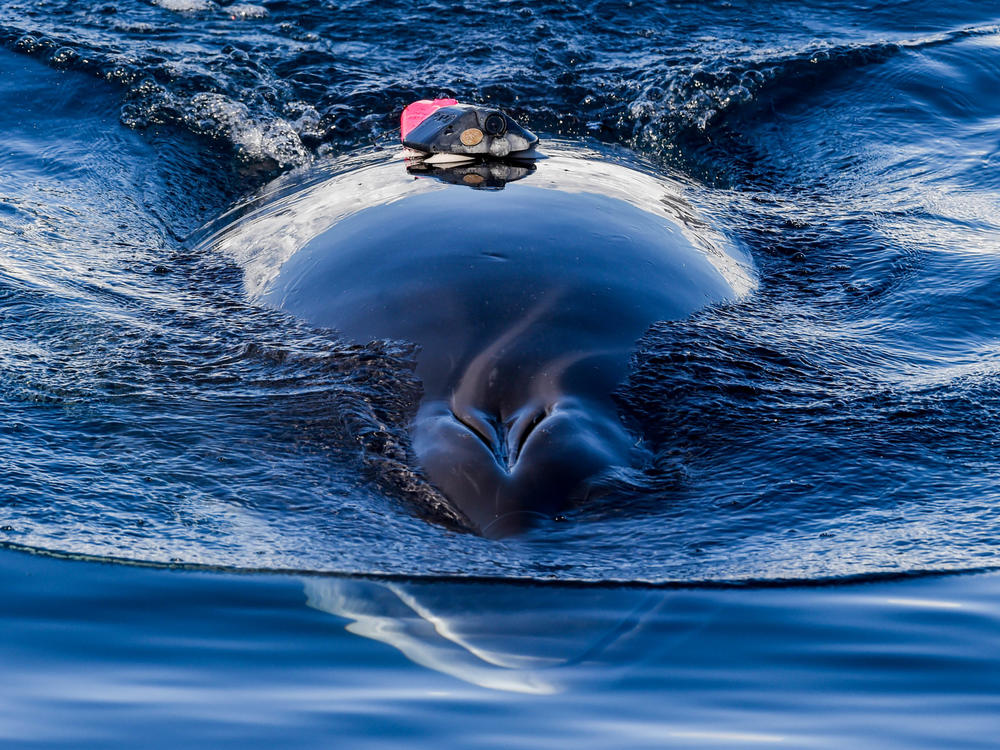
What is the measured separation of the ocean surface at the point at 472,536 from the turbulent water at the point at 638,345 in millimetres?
25

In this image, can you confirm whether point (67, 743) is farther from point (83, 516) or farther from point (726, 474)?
point (726, 474)

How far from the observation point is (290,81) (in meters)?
11.8

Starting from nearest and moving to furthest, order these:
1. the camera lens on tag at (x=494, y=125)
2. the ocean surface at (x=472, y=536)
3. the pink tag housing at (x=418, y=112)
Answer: the ocean surface at (x=472, y=536) → the camera lens on tag at (x=494, y=125) → the pink tag housing at (x=418, y=112)

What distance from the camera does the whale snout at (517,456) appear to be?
4.48 m

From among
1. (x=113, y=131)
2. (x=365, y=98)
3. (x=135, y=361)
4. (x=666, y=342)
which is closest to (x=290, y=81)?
(x=365, y=98)

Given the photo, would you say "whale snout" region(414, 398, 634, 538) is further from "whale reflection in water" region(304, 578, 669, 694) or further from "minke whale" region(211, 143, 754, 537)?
"whale reflection in water" region(304, 578, 669, 694)

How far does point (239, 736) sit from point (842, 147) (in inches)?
357

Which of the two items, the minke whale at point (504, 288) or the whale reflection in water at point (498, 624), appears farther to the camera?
the minke whale at point (504, 288)

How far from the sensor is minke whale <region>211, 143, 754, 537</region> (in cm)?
470

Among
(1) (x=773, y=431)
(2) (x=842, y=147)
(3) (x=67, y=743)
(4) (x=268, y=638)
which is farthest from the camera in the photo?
(2) (x=842, y=147)

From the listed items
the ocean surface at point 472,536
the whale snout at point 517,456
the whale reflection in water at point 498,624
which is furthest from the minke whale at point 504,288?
the whale reflection in water at point 498,624

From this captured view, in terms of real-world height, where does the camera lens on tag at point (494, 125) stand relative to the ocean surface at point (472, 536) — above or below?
above

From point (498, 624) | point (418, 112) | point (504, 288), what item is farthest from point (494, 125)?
point (498, 624)

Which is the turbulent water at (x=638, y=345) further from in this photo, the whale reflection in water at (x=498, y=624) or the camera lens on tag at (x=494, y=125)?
the camera lens on tag at (x=494, y=125)
